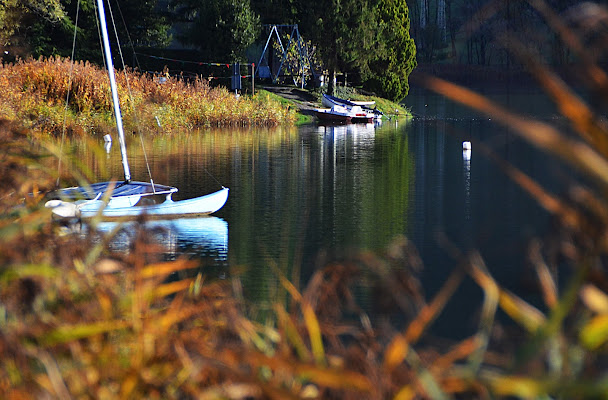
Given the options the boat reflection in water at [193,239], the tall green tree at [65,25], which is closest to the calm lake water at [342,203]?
the boat reflection in water at [193,239]

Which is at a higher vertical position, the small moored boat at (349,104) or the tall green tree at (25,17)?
the tall green tree at (25,17)

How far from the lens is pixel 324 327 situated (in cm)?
266

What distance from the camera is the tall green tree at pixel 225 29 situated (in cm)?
4378

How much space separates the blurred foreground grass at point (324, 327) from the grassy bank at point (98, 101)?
72.3 ft

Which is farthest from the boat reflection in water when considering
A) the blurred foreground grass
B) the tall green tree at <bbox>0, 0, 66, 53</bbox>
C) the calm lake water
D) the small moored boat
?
the small moored boat

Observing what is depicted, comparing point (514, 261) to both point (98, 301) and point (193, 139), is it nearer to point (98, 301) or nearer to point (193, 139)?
point (98, 301)

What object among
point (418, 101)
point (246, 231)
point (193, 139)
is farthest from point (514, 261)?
point (418, 101)

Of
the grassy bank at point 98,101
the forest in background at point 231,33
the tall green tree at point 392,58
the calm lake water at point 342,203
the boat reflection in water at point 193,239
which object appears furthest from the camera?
the tall green tree at point 392,58

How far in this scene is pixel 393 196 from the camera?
1605cm

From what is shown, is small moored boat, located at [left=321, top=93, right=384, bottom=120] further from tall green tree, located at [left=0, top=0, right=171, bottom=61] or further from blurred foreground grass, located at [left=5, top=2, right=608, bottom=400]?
blurred foreground grass, located at [left=5, top=2, right=608, bottom=400]

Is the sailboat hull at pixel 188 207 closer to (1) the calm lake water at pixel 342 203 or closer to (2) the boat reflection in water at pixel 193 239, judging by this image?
(2) the boat reflection in water at pixel 193 239

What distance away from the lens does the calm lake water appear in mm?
9188

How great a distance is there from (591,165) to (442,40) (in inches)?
3698

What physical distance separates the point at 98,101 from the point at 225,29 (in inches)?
607
